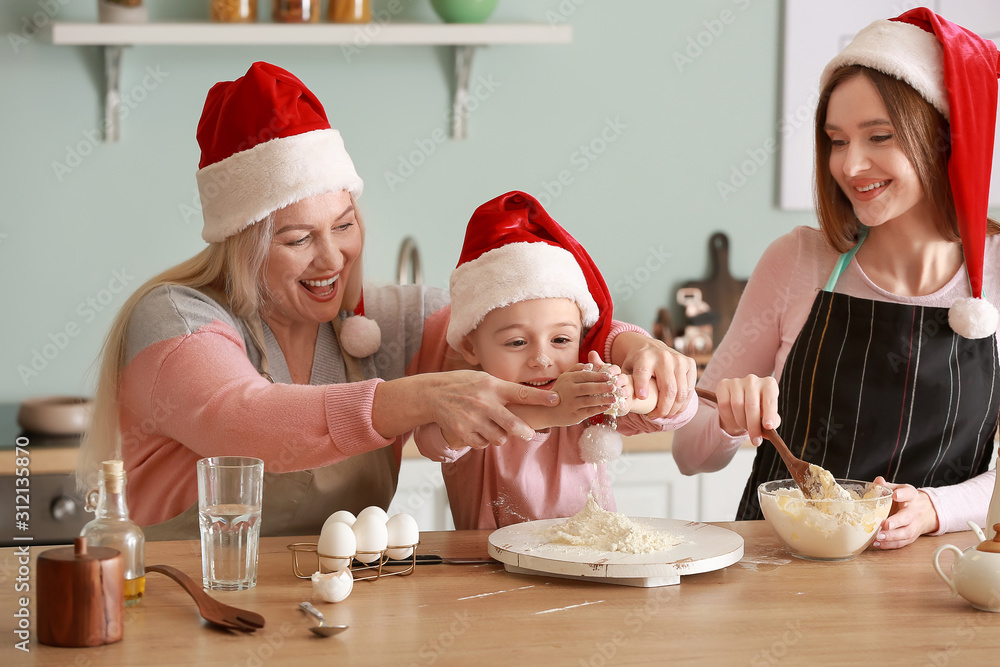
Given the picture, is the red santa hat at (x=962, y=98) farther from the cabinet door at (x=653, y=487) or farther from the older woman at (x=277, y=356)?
the cabinet door at (x=653, y=487)

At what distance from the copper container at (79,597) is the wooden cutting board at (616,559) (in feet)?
1.52

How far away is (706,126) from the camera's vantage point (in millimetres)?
3016

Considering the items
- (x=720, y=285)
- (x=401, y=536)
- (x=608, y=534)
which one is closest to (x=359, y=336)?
(x=401, y=536)

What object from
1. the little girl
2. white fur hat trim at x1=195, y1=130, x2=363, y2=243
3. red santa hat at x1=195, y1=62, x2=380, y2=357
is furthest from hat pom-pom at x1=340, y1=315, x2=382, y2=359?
white fur hat trim at x1=195, y1=130, x2=363, y2=243

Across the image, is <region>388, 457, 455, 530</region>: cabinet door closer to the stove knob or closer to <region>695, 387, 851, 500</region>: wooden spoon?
the stove knob

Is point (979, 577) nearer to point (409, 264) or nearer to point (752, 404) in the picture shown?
point (752, 404)

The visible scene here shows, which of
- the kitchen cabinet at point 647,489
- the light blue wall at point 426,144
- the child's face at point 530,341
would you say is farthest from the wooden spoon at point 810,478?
the light blue wall at point 426,144

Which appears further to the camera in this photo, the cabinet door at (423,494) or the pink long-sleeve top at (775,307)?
the cabinet door at (423,494)

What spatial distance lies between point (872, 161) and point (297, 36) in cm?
163

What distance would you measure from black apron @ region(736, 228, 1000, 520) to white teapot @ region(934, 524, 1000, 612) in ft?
1.69

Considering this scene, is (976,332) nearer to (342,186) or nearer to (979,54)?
(979,54)

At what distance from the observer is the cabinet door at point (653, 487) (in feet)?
8.42

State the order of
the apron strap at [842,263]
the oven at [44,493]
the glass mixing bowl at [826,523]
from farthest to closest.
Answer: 1. the oven at [44,493]
2. the apron strap at [842,263]
3. the glass mixing bowl at [826,523]

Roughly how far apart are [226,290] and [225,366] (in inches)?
9.1
